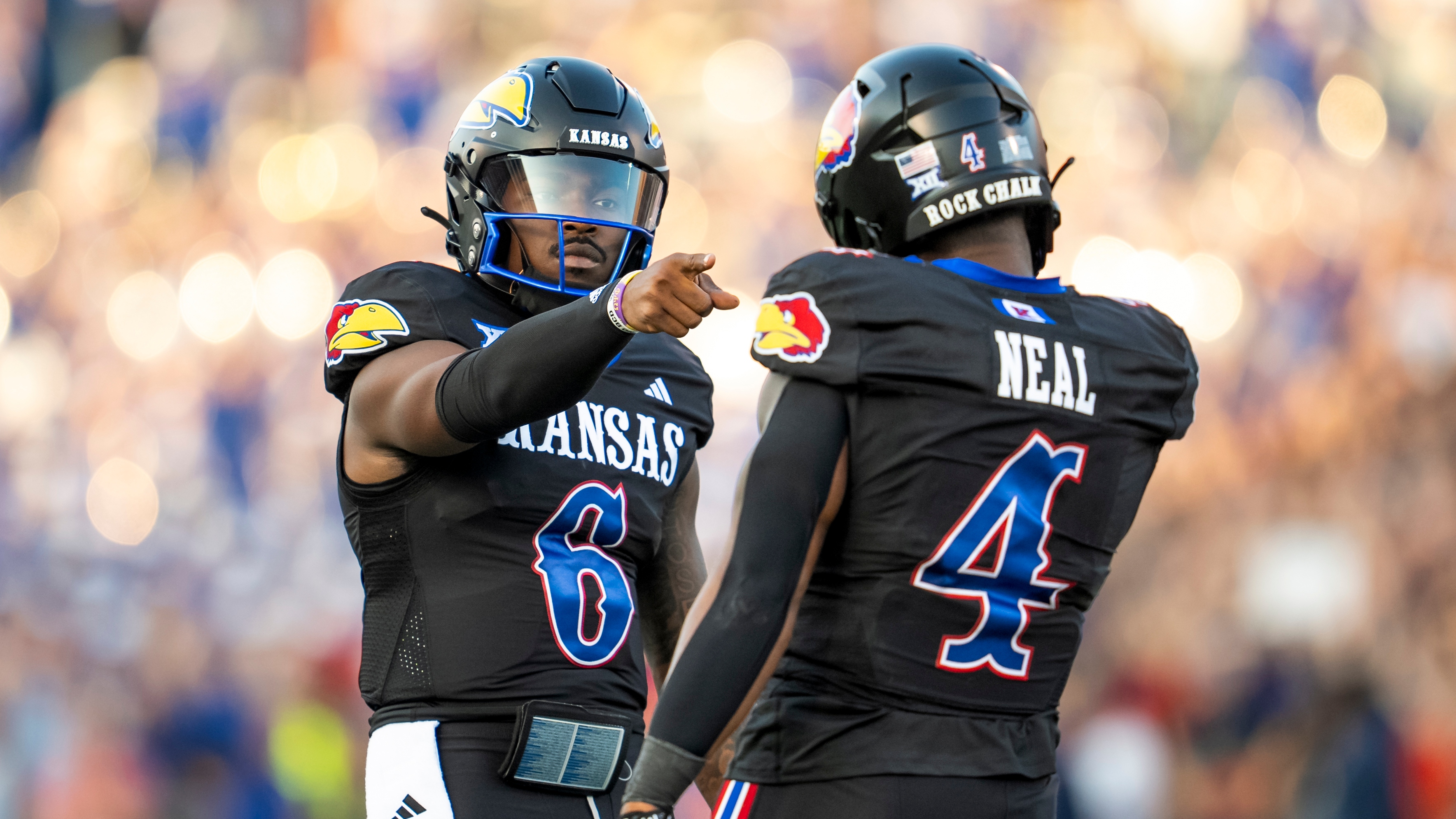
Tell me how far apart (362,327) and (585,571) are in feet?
2.00

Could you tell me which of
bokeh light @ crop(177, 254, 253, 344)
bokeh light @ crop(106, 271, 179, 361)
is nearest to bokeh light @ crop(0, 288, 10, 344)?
bokeh light @ crop(106, 271, 179, 361)

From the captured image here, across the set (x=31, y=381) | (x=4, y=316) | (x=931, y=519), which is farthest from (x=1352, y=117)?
(x=4, y=316)

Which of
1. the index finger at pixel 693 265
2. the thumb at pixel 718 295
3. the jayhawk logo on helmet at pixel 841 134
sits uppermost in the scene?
the jayhawk logo on helmet at pixel 841 134

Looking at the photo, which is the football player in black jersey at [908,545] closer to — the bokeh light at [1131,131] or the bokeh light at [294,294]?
the bokeh light at [1131,131]

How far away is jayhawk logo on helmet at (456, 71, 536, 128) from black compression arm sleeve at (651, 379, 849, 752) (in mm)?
1236

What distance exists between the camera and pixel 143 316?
12.5 m

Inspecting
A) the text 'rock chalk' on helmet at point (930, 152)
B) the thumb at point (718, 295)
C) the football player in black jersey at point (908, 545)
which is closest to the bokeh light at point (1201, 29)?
the text 'rock chalk' on helmet at point (930, 152)

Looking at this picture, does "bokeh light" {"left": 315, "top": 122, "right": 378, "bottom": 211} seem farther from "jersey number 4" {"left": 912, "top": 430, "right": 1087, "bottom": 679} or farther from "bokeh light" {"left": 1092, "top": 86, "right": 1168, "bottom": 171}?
"jersey number 4" {"left": 912, "top": 430, "right": 1087, "bottom": 679}

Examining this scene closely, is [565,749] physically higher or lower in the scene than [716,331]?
lower

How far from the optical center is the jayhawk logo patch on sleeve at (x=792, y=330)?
6.86ft

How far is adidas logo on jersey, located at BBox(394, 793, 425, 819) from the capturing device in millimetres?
2590

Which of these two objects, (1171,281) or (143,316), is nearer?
(1171,281)

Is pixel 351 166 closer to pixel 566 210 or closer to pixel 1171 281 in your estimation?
pixel 1171 281

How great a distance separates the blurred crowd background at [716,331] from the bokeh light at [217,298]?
0.13 feet
